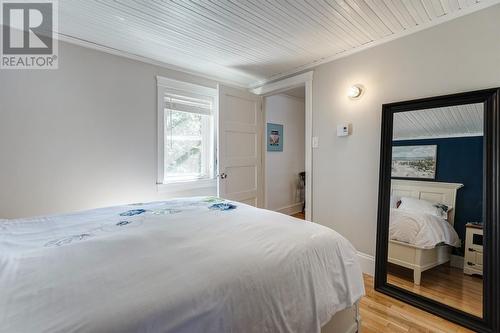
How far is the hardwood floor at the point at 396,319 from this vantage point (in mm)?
1698

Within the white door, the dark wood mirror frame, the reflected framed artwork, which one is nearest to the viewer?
the dark wood mirror frame

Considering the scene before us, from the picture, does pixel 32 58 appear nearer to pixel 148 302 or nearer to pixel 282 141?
pixel 148 302

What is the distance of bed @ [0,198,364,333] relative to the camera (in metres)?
0.71

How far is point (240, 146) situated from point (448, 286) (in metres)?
2.63

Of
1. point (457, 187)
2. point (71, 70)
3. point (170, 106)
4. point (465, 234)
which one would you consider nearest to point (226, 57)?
point (170, 106)

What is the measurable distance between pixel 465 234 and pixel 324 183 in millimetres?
1320

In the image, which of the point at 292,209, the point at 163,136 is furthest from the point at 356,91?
the point at 292,209

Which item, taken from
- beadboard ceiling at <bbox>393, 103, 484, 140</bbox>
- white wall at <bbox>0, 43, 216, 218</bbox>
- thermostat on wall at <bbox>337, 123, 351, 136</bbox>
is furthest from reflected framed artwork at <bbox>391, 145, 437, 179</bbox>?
white wall at <bbox>0, 43, 216, 218</bbox>

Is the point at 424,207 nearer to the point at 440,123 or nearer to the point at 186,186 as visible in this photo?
the point at 440,123

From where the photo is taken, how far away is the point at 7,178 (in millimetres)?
1960

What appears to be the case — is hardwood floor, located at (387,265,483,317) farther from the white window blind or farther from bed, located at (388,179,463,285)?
the white window blind

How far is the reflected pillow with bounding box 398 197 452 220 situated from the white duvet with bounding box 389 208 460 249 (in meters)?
0.03

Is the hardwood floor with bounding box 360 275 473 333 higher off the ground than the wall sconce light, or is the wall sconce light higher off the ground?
the wall sconce light

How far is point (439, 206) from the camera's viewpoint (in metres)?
1.92
